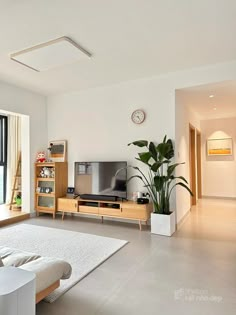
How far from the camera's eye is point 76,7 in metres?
2.29

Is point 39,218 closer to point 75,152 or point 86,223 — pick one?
point 86,223

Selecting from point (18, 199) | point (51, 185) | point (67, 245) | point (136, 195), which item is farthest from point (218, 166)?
point (18, 199)

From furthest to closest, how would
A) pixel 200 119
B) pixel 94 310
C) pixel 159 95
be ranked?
pixel 200 119
pixel 159 95
pixel 94 310

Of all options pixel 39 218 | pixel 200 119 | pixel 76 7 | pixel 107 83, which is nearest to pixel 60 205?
pixel 39 218

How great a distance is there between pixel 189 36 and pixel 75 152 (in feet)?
10.8

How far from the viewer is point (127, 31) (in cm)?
274

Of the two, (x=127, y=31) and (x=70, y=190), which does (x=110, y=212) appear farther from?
(x=127, y=31)

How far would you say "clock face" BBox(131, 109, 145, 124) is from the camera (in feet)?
14.3

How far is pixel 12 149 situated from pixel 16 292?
5.40 meters

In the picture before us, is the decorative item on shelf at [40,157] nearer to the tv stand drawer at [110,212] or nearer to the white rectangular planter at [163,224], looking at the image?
the tv stand drawer at [110,212]

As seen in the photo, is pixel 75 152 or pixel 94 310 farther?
pixel 75 152

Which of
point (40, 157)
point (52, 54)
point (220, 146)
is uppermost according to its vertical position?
point (52, 54)

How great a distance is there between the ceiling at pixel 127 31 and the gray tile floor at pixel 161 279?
2.78 meters

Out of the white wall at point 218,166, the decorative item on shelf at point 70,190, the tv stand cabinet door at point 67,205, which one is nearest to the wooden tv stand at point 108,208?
the tv stand cabinet door at point 67,205
